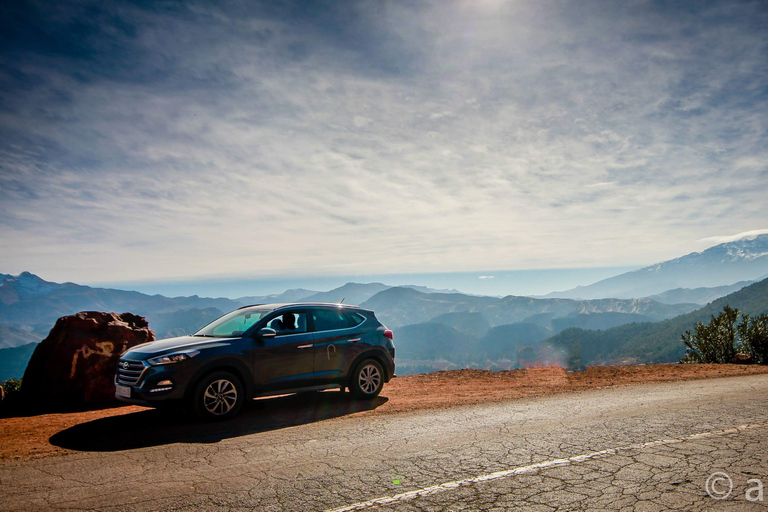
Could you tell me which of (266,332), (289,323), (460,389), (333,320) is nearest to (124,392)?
(266,332)

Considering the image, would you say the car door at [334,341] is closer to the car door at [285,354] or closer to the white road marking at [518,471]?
the car door at [285,354]

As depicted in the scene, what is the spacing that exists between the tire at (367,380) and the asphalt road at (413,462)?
0.91 metres

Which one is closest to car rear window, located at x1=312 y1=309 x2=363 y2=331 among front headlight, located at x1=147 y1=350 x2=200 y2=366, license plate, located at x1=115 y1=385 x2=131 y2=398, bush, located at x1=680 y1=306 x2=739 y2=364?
front headlight, located at x1=147 y1=350 x2=200 y2=366

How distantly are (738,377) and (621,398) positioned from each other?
627 cm

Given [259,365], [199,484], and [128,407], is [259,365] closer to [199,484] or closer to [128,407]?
[199,484]

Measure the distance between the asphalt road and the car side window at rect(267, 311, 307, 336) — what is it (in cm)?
146

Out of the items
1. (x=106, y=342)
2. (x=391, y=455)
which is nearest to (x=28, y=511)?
(x=391, y=455)

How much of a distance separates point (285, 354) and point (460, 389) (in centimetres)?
525

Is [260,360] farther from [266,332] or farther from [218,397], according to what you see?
[218,397]

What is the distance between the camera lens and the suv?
6.72 m

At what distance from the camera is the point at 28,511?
383cm

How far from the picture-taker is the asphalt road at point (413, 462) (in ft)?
12.8

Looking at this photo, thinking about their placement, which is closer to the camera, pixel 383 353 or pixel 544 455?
pixel 544 455

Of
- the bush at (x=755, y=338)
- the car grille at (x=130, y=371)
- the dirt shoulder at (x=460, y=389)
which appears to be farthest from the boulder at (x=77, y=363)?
the bush at (x=755, y=338)
